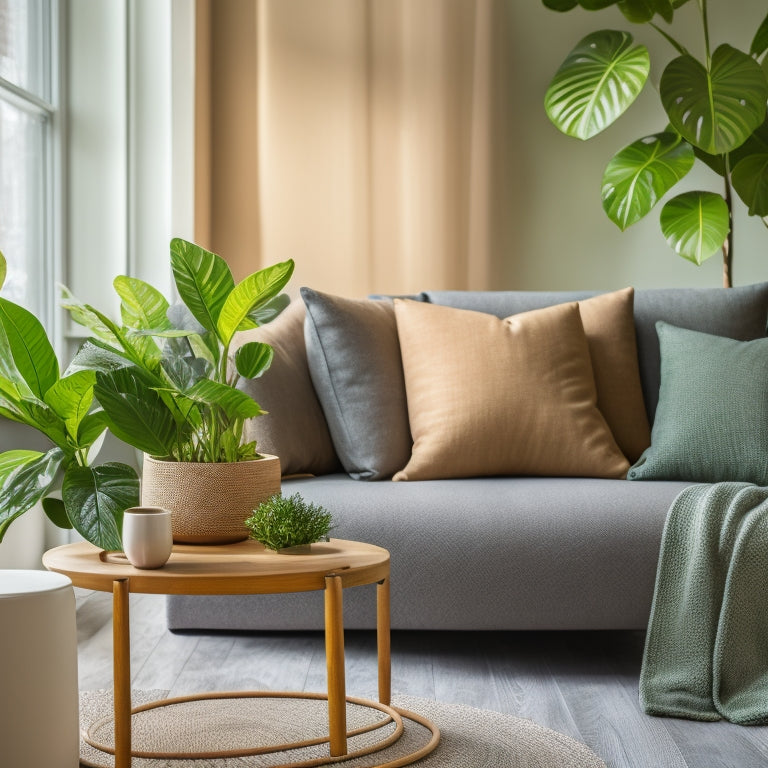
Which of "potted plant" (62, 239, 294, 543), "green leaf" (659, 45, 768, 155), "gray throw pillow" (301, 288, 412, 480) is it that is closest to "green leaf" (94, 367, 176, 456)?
"potted plant" (62, 239, 294, 543)

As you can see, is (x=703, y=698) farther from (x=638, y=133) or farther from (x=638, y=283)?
(x=638, y=133)

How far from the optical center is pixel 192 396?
158 cm

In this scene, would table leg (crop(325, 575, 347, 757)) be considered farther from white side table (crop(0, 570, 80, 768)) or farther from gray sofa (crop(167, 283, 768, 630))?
gray sofa (crop(167, 283, 768, 630))

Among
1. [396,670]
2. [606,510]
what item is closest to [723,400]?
[606,510]

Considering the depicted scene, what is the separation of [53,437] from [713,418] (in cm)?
158

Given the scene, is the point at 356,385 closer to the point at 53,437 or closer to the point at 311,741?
the point at 53,437

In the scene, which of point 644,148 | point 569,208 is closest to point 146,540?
point 644,148

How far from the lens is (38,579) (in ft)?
4.89

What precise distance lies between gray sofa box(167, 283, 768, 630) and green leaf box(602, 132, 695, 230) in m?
1.13

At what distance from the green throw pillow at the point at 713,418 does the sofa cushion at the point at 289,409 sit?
81cm

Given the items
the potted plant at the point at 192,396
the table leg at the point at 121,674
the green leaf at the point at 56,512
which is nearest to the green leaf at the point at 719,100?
the potted plant at the point at 192,396

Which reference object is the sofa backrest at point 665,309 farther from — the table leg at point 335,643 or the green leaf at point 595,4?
the table leg at point 335,643

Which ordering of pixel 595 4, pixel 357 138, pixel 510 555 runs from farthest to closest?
1. pixel 357 138
2. pixel 595 4
3. pixel 510 555

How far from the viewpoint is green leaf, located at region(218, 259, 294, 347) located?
1671mm
